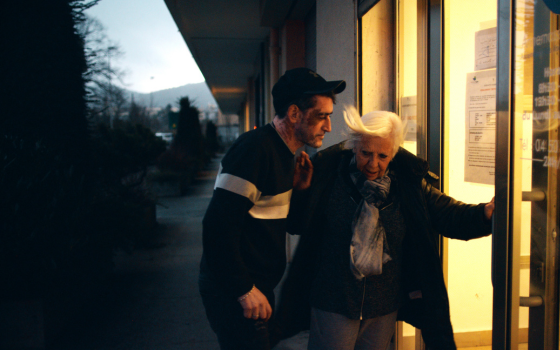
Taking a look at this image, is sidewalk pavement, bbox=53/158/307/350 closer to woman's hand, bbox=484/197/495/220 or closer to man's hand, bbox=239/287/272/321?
man's hand, bbox=239/287/272/321

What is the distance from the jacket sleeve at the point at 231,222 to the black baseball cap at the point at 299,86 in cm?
34

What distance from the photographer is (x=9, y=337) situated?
3.67 meters

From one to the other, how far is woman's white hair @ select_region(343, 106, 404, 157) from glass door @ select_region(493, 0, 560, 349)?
17.3 inches

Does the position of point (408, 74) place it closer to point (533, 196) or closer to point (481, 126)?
point (481, 126)

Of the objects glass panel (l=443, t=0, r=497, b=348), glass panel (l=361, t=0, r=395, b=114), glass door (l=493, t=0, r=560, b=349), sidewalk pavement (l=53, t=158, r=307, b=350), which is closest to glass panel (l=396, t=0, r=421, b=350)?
glass panel (l=361, t=0, r=395, b=114)

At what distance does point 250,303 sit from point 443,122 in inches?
64.1

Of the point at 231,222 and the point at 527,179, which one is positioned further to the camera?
the point at 231,222

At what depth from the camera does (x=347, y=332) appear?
79.7 inches

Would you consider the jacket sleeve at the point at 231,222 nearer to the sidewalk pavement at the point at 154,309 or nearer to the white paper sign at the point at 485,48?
the white paper sign at the point at 485,48

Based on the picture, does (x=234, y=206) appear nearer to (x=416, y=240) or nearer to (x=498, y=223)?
(x=416, y=240)

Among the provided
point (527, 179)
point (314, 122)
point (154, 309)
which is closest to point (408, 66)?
point (314, 122)

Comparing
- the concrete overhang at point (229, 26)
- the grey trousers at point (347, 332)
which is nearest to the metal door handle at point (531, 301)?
the grey trousers at point (347, 332)

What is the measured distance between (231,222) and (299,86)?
0.68 metres

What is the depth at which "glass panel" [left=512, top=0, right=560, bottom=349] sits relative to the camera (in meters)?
1.49
